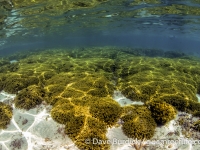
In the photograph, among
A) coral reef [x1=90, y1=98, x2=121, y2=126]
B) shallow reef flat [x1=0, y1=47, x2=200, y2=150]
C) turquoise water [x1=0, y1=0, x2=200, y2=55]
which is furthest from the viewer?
turquoise water [x1=0, y1=0, x2=200, y2=55]

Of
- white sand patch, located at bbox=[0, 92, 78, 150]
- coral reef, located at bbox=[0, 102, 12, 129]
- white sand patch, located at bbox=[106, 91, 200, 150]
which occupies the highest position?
coral reef, located at bbox=[0, 102, 12, 129]

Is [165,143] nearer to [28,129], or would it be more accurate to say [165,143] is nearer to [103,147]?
[103,147]

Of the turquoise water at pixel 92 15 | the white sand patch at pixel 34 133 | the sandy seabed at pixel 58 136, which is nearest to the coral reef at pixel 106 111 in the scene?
the sandy seabed at pixel 58 136

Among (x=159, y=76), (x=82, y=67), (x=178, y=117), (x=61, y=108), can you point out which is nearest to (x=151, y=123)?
(x=178, y=117)

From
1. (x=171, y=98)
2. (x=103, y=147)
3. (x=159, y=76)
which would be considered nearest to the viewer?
(x=103, y=147)

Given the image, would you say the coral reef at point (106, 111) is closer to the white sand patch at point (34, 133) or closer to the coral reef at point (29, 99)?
the white sand patch at point (34, 133)

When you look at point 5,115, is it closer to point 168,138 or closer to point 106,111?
point 106,111

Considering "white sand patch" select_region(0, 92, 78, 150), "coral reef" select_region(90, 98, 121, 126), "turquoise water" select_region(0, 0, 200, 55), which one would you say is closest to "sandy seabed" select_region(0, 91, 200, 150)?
"white sand patch" select_region(0, 92, 78, 150)

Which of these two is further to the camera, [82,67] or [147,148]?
[82,67]

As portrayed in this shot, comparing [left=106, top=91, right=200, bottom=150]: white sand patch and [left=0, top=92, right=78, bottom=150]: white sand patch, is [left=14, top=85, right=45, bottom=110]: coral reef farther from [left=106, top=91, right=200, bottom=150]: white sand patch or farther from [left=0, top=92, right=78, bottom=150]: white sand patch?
[left=106, top=91, right=200, bottom=150]: white sand patch
